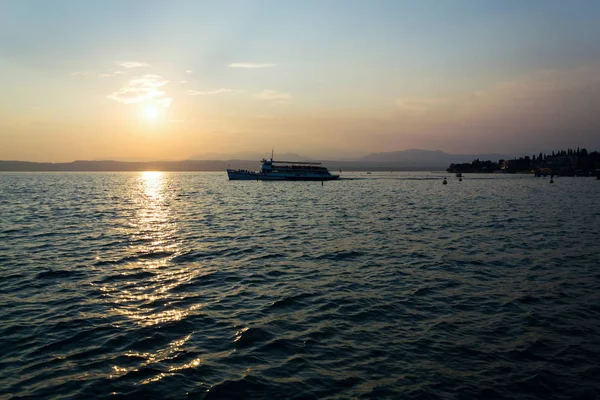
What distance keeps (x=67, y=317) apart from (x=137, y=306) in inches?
98.3

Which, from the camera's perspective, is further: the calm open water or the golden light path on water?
the golden light path on water

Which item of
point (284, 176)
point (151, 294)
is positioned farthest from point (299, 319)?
point (284, 176)

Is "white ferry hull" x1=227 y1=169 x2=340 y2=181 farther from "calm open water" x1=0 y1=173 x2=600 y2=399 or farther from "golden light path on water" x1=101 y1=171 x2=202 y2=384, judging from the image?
"calm open water" x1=0 y1=173 x2=600 y2=399

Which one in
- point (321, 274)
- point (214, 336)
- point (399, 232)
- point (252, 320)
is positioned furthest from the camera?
point (399, 232)

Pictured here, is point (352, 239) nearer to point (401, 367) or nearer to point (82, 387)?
point (401, 367)

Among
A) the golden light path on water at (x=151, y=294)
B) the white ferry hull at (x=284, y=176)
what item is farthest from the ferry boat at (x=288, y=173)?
the golden light path on water at (x=151, y=294)

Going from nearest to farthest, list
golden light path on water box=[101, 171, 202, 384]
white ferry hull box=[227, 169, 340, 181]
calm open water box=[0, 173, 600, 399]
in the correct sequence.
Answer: calm open water box=[0, 173, 600, 399]
golden light path on water box=[101, 171, 202, 384]
white ferry hull box=[227, 169, 340, 181]

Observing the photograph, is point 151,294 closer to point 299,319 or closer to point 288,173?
point 299,319

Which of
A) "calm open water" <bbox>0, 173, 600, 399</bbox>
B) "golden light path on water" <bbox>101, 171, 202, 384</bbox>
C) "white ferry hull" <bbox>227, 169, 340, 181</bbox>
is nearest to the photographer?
"calm open water" <bbox>0, 173, 600, 399</bbox>

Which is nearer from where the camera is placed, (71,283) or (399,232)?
(71,283)

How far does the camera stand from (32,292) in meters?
17.7

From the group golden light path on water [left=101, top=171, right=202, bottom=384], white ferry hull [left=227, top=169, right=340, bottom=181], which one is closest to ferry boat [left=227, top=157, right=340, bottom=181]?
white ferry hull [left=227, top=169, right=340, bottom=181]

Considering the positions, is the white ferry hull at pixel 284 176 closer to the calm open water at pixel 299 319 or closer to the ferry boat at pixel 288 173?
the ferry boat at pixel 288 173

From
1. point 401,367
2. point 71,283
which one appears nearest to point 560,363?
point 401,367
